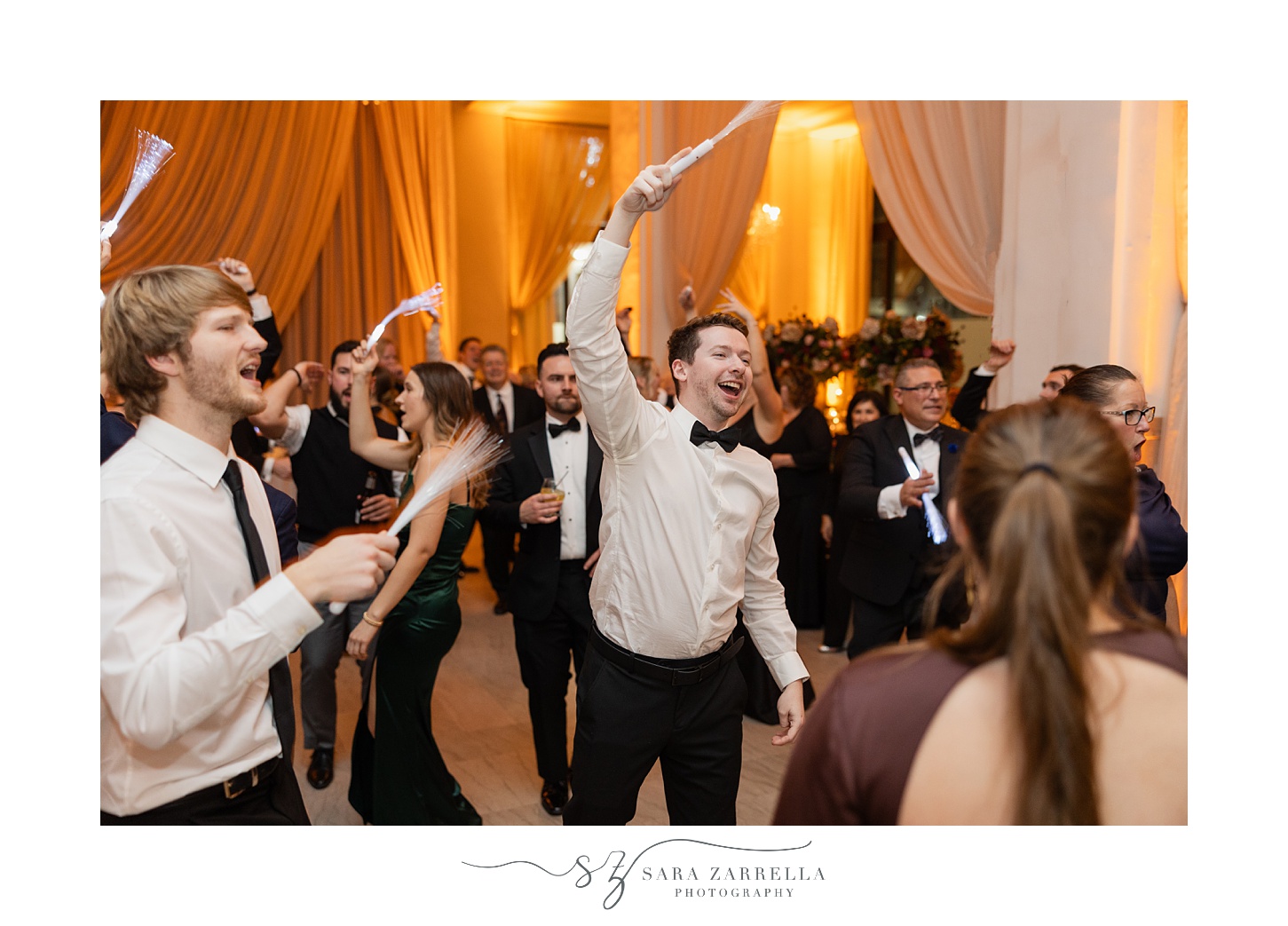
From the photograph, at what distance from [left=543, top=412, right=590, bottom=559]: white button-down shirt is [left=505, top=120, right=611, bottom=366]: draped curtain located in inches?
294

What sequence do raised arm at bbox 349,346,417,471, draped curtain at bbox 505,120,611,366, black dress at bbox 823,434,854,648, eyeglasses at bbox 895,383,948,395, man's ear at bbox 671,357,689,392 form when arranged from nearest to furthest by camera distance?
man's ear at bbox 671,357,689,392 → raised arm at bbox 349,346,417,471 → eyeglasses at bbox 895,383,948,395 → black dress at bbox 823,434,854,648 → draped curtain at bbox 505,120,611,366

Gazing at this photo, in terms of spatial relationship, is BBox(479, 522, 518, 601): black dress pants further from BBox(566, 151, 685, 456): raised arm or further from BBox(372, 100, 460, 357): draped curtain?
BBox(566, 151, 685, 456): raised arm

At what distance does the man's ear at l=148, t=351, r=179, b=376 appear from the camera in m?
1.50

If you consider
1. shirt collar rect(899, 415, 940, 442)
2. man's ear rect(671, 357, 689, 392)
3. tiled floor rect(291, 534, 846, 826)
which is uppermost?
man's ear rect(671, 357, 689, 392)

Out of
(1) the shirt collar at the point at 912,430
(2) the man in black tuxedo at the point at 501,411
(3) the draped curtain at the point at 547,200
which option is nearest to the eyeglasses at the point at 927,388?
(1) the shirt collar at the point at 912,430

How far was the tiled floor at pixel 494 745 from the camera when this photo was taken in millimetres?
3227

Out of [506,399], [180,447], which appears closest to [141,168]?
[180,447]

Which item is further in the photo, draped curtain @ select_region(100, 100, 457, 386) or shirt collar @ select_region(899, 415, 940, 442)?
draped curtain @ select_region(100, 100, 457, 386)

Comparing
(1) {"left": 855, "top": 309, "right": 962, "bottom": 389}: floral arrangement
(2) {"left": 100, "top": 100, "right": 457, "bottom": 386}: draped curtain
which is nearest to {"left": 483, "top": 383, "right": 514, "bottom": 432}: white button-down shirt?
(2) {"left": 100, "top": 100, "right": 457, "bottom": 386}: draped curtain

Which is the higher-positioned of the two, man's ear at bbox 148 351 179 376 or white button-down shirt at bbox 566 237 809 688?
man's ear at bbox 148 351 179 376

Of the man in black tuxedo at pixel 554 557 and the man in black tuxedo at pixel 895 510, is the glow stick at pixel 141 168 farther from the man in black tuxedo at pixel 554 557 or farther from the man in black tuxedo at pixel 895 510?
the man in black tuxedo at pixel 895 510

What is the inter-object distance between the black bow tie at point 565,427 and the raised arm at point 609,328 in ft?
4.17
